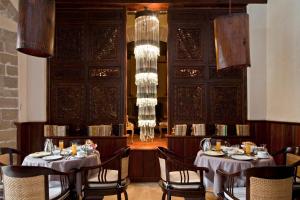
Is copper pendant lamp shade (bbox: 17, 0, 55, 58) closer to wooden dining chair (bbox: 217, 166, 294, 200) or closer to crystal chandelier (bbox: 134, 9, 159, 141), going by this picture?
wooden dining chair (bbox: 217, 166, 294, 200)

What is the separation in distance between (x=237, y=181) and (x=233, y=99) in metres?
2.44

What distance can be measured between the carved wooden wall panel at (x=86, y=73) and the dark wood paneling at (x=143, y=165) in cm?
74

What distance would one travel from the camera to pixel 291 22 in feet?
15.8

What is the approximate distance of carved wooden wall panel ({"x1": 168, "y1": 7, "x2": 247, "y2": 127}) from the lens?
5730 mm

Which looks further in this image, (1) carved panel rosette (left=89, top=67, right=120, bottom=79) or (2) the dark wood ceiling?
(1) carved panel rosette (left=89, top=67, right=120, bottom=79)

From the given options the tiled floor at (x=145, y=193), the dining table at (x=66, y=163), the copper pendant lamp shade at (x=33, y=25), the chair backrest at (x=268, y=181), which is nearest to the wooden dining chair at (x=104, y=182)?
the dining table at (x=66, y=163)

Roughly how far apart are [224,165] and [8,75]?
12.6 ft

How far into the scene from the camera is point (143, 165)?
559 centimetres

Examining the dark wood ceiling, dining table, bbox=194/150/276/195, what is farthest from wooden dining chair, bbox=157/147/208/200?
the dark wood ceiling

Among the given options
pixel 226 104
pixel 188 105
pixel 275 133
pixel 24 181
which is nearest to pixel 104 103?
pixel 188 105

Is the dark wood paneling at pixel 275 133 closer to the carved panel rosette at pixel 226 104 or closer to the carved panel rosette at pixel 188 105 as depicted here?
the carved panel rosette at pixel 226 104

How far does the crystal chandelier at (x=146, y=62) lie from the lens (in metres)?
5.43

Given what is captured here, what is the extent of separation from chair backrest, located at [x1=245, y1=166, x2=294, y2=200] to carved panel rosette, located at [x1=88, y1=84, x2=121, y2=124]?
3.47m

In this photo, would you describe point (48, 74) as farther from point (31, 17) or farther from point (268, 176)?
point (268, 176)
